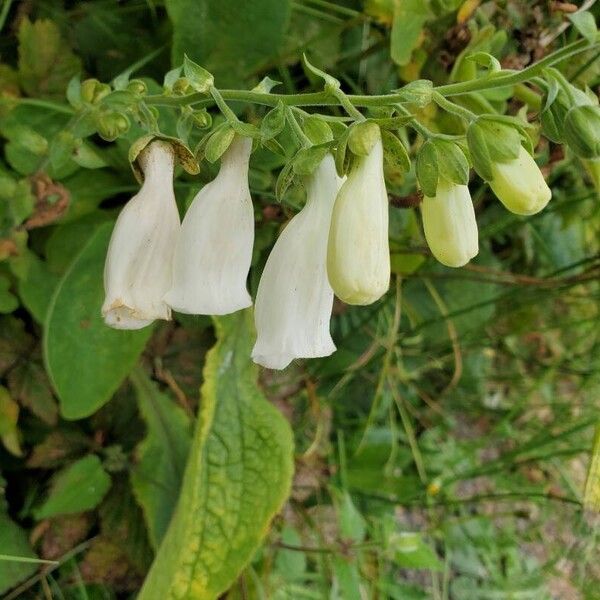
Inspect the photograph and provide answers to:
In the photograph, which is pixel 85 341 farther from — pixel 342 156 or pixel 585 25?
pixel 585 25

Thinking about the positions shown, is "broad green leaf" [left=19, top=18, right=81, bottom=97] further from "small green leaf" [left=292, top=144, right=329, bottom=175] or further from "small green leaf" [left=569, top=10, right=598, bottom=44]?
"small green leaf" [left=569, top=10, right=598, bottom=44]

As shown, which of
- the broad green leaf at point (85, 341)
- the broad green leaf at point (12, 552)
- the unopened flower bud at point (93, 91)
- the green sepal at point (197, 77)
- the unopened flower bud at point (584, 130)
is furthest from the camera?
the broad green leaf at point (12, 552)

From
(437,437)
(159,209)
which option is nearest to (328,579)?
(437,437)

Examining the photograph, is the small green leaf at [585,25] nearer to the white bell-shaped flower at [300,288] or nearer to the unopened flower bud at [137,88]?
the white bell-shaped flower at [300,288]

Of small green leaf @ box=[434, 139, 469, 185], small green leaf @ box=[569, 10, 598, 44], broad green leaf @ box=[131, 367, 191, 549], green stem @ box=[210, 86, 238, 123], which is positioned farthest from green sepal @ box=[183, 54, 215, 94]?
broad green leaf @ box=[131, 367, 191, 549]

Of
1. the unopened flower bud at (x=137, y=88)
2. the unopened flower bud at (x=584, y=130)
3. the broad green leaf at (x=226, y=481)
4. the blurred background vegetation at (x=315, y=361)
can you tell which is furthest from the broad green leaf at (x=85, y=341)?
the unopened flower bud at (x=584, y=130)

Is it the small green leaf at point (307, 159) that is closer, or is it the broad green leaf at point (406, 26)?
the small green leaf at point (307, 159)

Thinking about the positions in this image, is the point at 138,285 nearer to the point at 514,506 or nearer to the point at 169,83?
the point at 169,83
